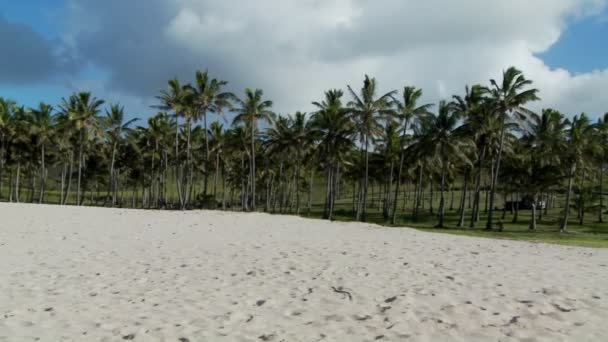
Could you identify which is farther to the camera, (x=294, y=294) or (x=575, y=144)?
(x=575, y=144)

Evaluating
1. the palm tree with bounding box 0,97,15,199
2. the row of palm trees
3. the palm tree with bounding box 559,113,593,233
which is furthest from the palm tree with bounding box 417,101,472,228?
the palm tree with bounding box 0,97,15,199

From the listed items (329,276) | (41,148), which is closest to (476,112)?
(329,276)

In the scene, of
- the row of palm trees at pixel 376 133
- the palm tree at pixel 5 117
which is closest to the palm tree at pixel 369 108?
the row of palm trees at pixel 376 133

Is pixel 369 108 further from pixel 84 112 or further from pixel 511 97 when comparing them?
pixel 84 112

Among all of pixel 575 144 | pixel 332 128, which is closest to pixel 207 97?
pixel 332 128

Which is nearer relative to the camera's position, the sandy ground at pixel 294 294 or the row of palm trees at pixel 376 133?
the sandy ground at pixel 294 294

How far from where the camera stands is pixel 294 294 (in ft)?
24.6

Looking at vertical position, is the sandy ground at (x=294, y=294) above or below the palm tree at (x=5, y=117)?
below

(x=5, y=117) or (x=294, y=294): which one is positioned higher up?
(x=5, y=117)

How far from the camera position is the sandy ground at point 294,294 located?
224 inches

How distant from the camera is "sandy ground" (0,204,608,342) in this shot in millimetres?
5684

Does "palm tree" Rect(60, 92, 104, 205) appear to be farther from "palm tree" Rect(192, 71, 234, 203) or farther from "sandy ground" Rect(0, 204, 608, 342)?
"sandy ground" Rect(0, 204, 608, 342)

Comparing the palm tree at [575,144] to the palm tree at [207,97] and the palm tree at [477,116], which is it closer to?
the palm tree at [477,116]

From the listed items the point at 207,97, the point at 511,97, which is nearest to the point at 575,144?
the point at 511,97
